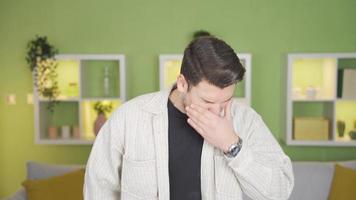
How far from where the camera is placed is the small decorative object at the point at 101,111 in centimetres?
328

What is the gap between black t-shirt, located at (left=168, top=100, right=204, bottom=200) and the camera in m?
1.42

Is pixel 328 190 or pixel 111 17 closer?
pixel 328 190

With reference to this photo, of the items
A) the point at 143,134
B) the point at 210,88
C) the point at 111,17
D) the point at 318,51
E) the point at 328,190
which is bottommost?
the point at 328,190

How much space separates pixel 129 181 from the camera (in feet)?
4.68

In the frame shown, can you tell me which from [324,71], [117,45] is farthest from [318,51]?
[117,45]

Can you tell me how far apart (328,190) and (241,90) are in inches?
46.1

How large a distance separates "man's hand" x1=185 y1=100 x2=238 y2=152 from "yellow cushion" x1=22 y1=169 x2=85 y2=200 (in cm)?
158

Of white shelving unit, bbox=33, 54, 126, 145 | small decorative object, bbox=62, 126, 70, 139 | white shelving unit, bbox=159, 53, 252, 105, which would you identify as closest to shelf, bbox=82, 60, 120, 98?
white shelving unit, bbox=33, 54, 126, 145

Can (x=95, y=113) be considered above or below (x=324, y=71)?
below

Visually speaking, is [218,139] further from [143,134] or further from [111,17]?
[111,17]

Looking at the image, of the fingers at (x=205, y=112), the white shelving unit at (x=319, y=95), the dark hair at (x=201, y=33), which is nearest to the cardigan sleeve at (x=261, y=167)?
the fingers at (x=205, y=112)

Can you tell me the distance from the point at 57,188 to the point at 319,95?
223cm

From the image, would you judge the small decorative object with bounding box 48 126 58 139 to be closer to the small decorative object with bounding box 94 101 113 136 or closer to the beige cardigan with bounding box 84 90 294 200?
the small decorative object with bounding box 94 101 113 136

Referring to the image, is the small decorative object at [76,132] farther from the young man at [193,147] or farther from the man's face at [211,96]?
the man's face at [211,96]
